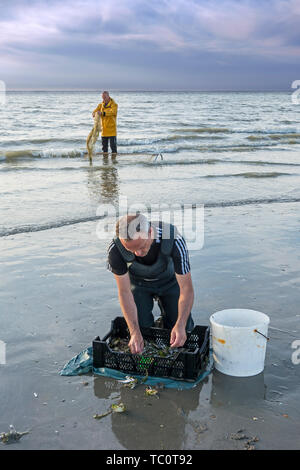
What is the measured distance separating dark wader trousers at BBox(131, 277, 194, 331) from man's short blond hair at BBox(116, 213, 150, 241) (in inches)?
28.3

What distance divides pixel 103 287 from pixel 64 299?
1.67ft

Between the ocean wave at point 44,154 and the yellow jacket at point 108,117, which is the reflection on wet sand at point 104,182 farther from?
the ocean wave at point 44,154

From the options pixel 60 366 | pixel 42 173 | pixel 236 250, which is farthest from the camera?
pixel 42 173

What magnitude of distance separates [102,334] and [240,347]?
1.37 m

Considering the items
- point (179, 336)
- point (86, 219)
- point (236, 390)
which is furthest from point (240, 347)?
point (86, 219)

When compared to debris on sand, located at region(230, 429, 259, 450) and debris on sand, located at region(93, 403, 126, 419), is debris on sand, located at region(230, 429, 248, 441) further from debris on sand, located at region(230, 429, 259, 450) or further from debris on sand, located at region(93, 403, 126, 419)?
debris on sand, located at region(93, 403, 126, 419)

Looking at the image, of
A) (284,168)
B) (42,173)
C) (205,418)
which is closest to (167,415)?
(205,418)

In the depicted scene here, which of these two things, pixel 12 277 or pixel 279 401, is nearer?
pixel 279 401

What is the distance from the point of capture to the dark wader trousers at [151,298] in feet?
13.6

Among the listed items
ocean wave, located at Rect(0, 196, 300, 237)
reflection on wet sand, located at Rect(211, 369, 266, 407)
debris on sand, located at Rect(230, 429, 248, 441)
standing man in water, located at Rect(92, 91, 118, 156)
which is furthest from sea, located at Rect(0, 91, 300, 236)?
debris on sand, located at Rect(230, 429, 248, 441)

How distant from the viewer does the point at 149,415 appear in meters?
3.25

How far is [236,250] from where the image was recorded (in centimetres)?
646

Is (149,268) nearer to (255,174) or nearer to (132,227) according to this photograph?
(132,227)
